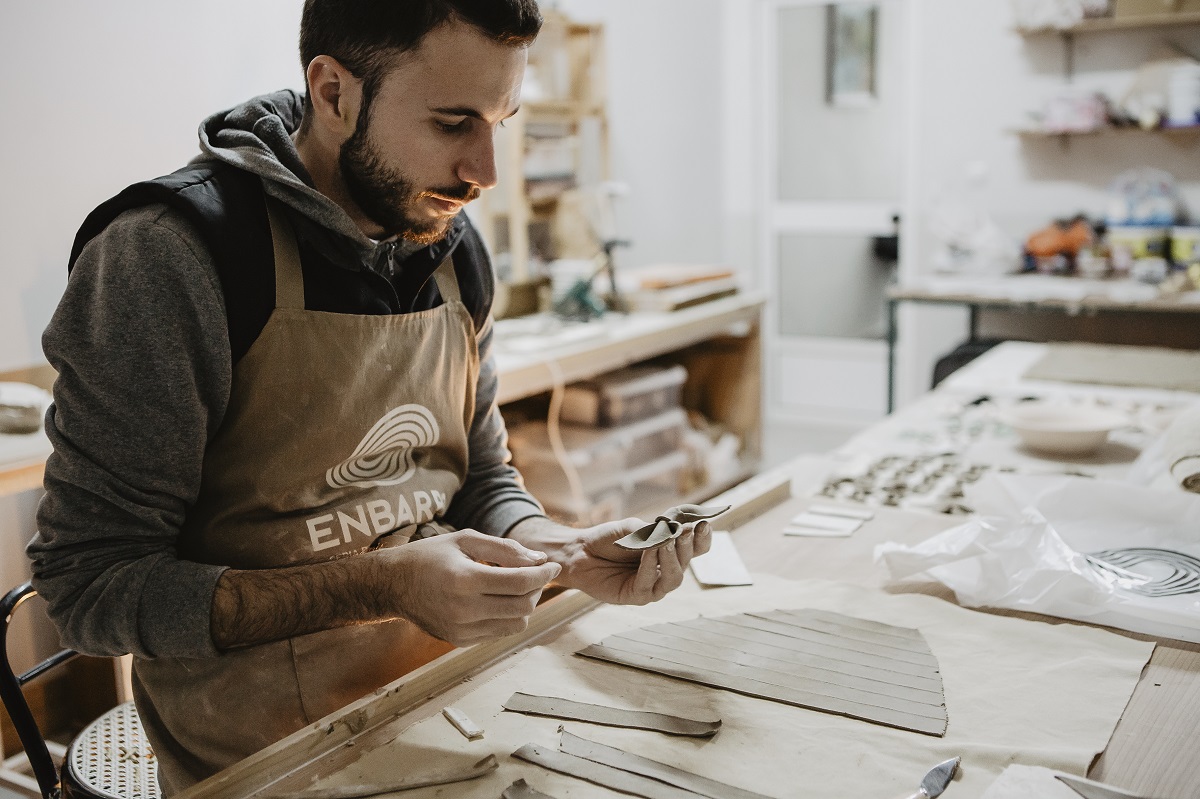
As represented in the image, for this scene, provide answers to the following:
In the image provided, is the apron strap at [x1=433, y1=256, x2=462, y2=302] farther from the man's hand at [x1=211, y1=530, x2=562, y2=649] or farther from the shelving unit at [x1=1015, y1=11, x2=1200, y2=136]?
the shelving unit at [x1=1015, y1=11, x2=1200, y2=136]

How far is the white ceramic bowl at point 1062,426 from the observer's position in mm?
1842

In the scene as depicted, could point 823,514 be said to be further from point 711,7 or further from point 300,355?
point 711,7

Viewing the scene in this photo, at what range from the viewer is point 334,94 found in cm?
117

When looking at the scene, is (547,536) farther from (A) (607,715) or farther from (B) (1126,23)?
(B) (1126,23)

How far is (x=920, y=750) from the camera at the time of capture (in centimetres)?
92

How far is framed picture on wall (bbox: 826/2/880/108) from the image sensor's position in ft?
17.2

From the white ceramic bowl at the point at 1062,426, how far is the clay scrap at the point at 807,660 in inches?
33.6

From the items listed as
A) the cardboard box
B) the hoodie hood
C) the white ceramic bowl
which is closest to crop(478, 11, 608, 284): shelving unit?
the white ceramic bowl

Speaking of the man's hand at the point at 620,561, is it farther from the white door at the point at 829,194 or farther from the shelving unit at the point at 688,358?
the white door at the point at 829,194

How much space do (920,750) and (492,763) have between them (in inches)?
14.8

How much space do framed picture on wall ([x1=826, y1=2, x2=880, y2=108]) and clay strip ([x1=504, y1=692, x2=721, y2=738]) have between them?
489 centimetres

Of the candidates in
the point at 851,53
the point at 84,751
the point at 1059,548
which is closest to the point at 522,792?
the point at 1059,548

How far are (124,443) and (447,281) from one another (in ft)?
1.60

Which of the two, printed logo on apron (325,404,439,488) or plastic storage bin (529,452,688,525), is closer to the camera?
printed logo on apron (325,404,439,488)
